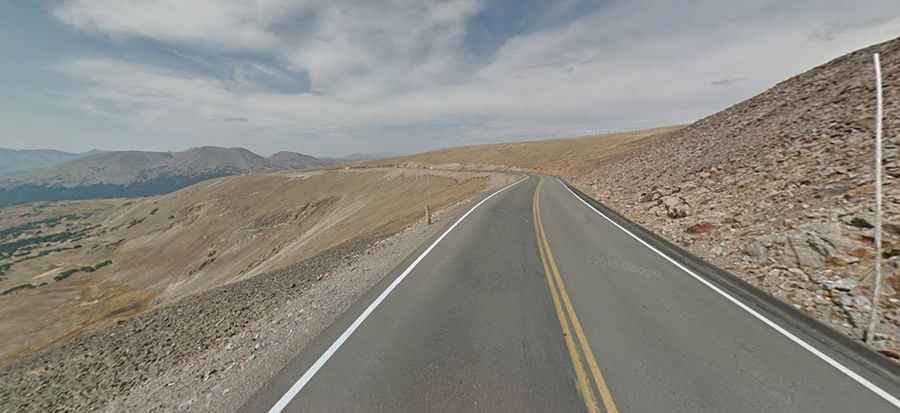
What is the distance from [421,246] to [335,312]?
4.77 metres

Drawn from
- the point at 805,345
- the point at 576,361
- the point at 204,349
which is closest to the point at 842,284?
the point at 805,345

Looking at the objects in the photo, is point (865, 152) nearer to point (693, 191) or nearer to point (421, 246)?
point (693, 191)

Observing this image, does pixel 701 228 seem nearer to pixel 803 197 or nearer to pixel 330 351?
pixel 803 197

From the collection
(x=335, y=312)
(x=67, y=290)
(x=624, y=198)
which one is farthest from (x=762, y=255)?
(x=67, y=290)

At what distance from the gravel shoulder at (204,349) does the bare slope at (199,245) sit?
11.1 m

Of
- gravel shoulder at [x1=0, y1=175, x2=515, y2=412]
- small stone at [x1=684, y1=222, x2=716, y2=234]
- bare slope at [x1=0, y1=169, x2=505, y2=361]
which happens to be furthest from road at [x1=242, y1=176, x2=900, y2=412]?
bare slope at [x1=0, y1=169, x2=505, y2=361]

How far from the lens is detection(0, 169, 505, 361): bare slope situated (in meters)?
34.3

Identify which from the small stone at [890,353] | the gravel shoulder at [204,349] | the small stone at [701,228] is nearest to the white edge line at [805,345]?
the small stone at [890,353]

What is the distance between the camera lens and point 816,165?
9.82 m

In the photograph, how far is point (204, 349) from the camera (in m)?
6.38

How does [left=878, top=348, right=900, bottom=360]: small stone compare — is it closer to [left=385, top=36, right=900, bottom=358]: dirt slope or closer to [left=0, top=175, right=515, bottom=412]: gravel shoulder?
[left=385, top=36, right=900, bottom=358]: dirt slope

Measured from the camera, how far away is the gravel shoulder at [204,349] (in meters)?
4.48

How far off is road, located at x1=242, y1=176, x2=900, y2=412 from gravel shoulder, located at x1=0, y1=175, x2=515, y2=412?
618mm

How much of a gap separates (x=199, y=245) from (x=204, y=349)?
7318cm
